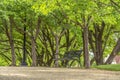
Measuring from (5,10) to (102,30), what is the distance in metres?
8.04

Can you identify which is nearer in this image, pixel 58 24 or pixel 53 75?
pixel 53 75

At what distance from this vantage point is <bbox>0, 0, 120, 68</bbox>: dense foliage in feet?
50.0

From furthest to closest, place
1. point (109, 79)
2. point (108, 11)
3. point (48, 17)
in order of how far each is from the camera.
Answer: point (48, 17) < point (108, 11) < point (109, 79)

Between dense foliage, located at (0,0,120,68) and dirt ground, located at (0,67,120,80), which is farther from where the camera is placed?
dense foliage, located at (0,0,120,68)

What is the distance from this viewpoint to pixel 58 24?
20.7 m

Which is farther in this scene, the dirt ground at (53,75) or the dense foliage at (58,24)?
the dense foliage at (58,24)

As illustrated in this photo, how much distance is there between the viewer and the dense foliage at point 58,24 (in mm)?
15251

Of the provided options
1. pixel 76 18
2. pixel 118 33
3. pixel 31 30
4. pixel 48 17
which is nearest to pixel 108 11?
pixel 76 18

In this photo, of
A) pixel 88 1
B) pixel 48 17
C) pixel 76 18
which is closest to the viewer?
pixel 88 1

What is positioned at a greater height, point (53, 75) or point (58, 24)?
point (53, 75)

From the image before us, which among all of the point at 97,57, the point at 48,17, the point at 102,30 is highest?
the point at 48,17

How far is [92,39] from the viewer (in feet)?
79.3

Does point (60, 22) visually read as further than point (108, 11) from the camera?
Yes

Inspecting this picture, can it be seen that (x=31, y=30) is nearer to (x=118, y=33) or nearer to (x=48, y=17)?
(x=48, y=17)
